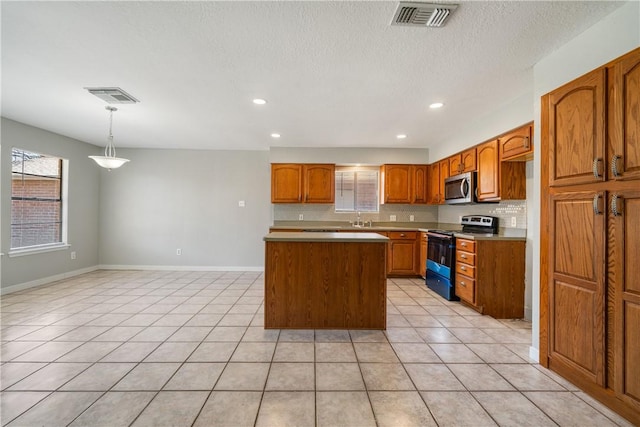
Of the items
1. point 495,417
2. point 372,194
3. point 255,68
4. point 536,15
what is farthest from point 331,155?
point 495,417

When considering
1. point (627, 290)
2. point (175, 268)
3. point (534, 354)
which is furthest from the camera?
point (175, 268)

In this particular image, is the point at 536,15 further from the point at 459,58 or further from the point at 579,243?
the point at 579,243

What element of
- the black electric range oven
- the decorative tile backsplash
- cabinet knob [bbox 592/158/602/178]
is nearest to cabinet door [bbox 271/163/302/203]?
the decorative tile backsplash

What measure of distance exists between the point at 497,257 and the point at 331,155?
129 inches

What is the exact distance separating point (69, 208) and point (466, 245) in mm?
6427

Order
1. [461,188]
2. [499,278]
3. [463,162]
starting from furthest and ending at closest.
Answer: [463,162]
[461,188]
[499,278]

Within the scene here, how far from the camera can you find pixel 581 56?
6.43 ft

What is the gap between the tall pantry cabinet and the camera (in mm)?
1592

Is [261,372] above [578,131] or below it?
below

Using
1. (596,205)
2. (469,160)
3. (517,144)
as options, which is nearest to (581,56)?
(596,205)

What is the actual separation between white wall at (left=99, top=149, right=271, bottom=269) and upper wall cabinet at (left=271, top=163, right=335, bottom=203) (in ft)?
1.62

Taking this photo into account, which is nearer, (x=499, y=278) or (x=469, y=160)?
(x=499, y=278)

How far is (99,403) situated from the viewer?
1736mm

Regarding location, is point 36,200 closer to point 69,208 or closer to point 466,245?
point 69,208
